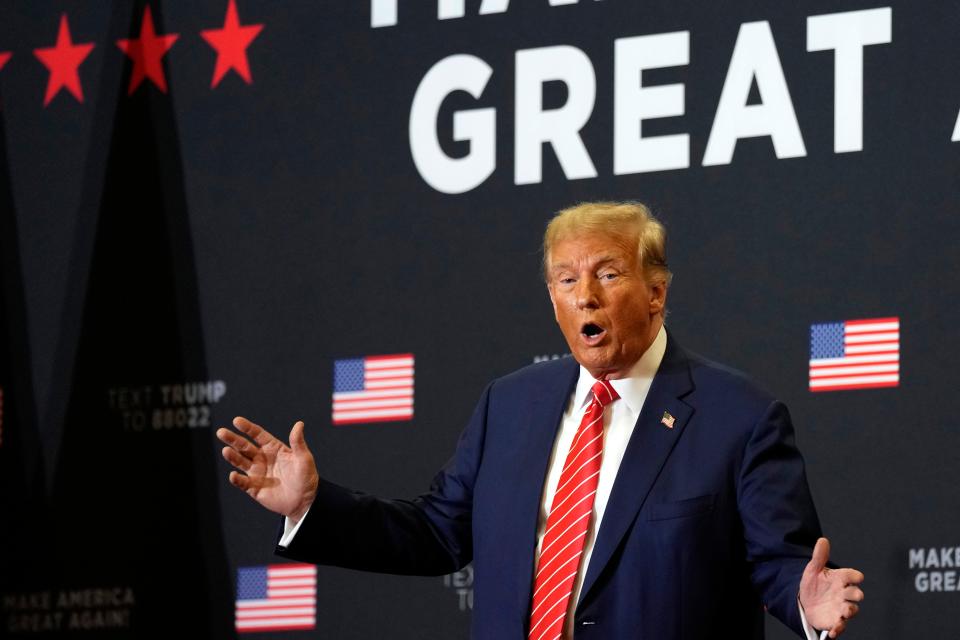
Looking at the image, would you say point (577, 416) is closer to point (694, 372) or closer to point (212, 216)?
point (694, 372)

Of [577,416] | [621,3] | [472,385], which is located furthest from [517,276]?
[577,416]

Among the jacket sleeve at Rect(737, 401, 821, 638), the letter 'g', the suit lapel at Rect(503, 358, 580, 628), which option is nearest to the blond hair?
the suit lapel at Rect(503, 358, 580, 628)

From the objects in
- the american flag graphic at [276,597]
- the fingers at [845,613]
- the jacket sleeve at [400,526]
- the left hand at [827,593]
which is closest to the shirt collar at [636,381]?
the jacket sleeve at [400,526]

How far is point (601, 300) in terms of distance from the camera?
3.02 meters

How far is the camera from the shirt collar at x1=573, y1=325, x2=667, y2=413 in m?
3.06

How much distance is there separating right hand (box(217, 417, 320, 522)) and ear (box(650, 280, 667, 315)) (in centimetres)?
74

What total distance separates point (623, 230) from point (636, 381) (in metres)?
0.30

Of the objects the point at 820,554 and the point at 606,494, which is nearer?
the point at 820,554

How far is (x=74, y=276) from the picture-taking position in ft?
16.1

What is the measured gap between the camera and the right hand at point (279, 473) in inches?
116

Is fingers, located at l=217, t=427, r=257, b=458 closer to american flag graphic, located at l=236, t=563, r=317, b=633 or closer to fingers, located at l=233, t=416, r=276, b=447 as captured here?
fingers, located at l=233, t=416, r=276, b=447

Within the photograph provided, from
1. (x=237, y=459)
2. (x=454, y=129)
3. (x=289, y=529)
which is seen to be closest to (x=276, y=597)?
(x=454, y=129)

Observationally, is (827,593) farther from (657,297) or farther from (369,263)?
(369,263)

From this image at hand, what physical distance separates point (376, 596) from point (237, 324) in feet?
3.04
